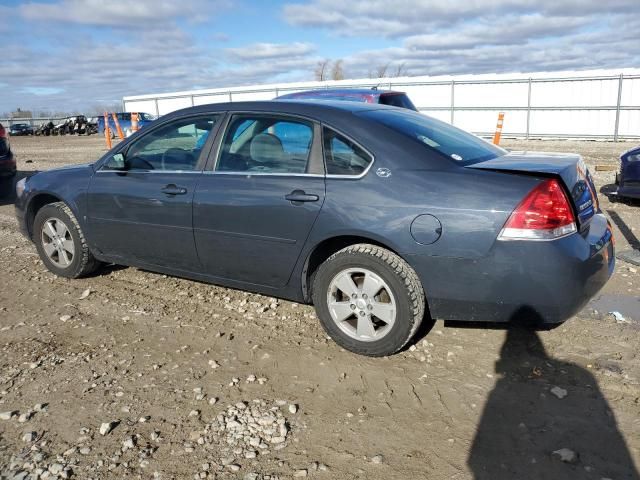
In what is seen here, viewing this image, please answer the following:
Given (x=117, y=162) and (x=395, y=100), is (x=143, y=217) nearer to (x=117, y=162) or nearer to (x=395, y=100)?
(x=117, y=162)

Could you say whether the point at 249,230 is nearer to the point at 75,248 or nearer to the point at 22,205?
the point at 75,248

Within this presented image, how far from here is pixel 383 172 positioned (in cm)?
337

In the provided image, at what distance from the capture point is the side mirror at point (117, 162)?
4.50 m

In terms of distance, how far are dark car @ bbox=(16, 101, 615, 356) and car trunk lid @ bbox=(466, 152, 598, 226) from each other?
0.02 meters

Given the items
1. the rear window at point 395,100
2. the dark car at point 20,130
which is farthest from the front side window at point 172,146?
the dark car at point 20,130

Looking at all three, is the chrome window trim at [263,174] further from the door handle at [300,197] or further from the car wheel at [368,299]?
the car wheel at [368,299]

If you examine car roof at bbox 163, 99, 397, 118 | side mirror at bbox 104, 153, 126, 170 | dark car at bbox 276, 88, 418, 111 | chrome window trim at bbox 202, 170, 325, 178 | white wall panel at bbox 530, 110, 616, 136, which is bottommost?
white wall panel at bbox 530, 110, 616, 136

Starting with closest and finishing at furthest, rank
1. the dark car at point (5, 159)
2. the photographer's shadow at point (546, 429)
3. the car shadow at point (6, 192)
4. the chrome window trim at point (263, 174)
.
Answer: the photographer's shadow at point (546, 429) < the chrome window trim at point (263, 174) < the dark car at point (5, 159) < the car shadow at point (6, 192)

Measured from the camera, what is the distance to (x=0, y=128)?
29.6 ft

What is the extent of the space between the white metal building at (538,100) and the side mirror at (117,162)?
21276 millimetres

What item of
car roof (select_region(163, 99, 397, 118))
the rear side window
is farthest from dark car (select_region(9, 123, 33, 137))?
the rear side window

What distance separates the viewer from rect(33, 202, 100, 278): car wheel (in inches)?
195

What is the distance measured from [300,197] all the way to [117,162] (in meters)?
1.81

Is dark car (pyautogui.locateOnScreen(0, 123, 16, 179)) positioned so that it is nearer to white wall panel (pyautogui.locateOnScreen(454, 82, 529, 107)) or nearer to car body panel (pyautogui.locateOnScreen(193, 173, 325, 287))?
car body panel (pyautogui.locateOnScreen(193, 173, 325, 287))
